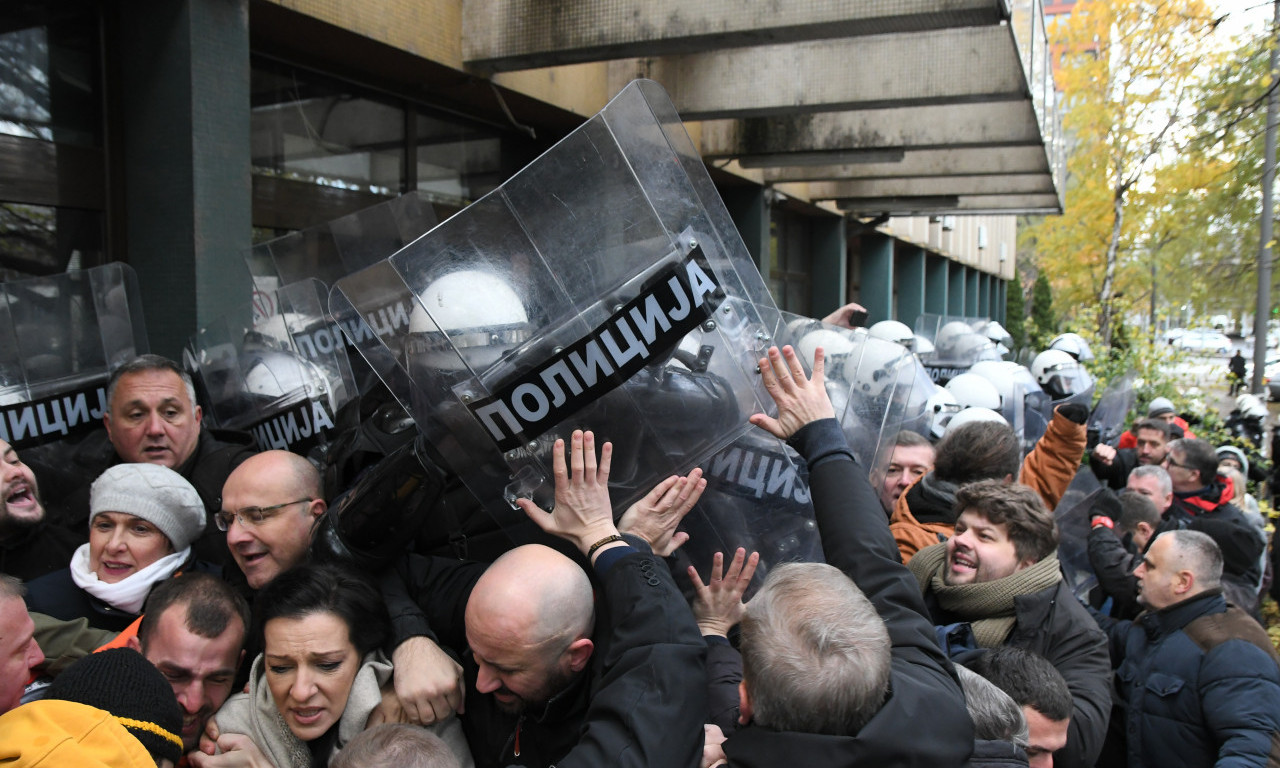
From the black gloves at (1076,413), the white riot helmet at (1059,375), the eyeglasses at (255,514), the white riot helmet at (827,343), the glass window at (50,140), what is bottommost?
the white riot helmet at (1059,375)

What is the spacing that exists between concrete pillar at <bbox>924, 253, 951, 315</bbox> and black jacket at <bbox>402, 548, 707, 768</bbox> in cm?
2243

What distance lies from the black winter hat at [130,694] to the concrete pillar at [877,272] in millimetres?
16617

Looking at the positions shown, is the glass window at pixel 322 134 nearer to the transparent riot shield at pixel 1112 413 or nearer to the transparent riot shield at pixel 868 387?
the transparent riot shield at pixel 868 387

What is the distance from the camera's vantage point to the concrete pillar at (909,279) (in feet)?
65.9

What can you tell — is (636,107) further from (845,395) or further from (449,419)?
(845,395)

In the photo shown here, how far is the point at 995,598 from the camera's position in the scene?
7.89 ft

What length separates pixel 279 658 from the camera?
73.9 inches

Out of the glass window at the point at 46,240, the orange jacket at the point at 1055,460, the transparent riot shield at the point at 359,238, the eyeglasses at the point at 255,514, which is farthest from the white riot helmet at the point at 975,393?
the glass window at the point at 46,240

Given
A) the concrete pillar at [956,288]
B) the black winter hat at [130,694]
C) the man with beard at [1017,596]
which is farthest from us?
the concrete pillar at [956,288]

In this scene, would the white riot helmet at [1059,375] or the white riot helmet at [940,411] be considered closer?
the white riot helmet at [940,411]

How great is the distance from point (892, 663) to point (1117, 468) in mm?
5092

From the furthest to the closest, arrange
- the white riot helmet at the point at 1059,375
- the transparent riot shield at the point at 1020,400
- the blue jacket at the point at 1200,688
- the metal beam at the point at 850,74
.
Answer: the white riot helmet at the point at 1059,375 < the metal beam at the point at 850,74 < the transparent riot shield at the point at 1020,400 < the blue jacket at the point at 1200,688

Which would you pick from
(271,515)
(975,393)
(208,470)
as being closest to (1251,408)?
(975,393)

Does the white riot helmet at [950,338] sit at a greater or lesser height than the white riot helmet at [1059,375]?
greater
